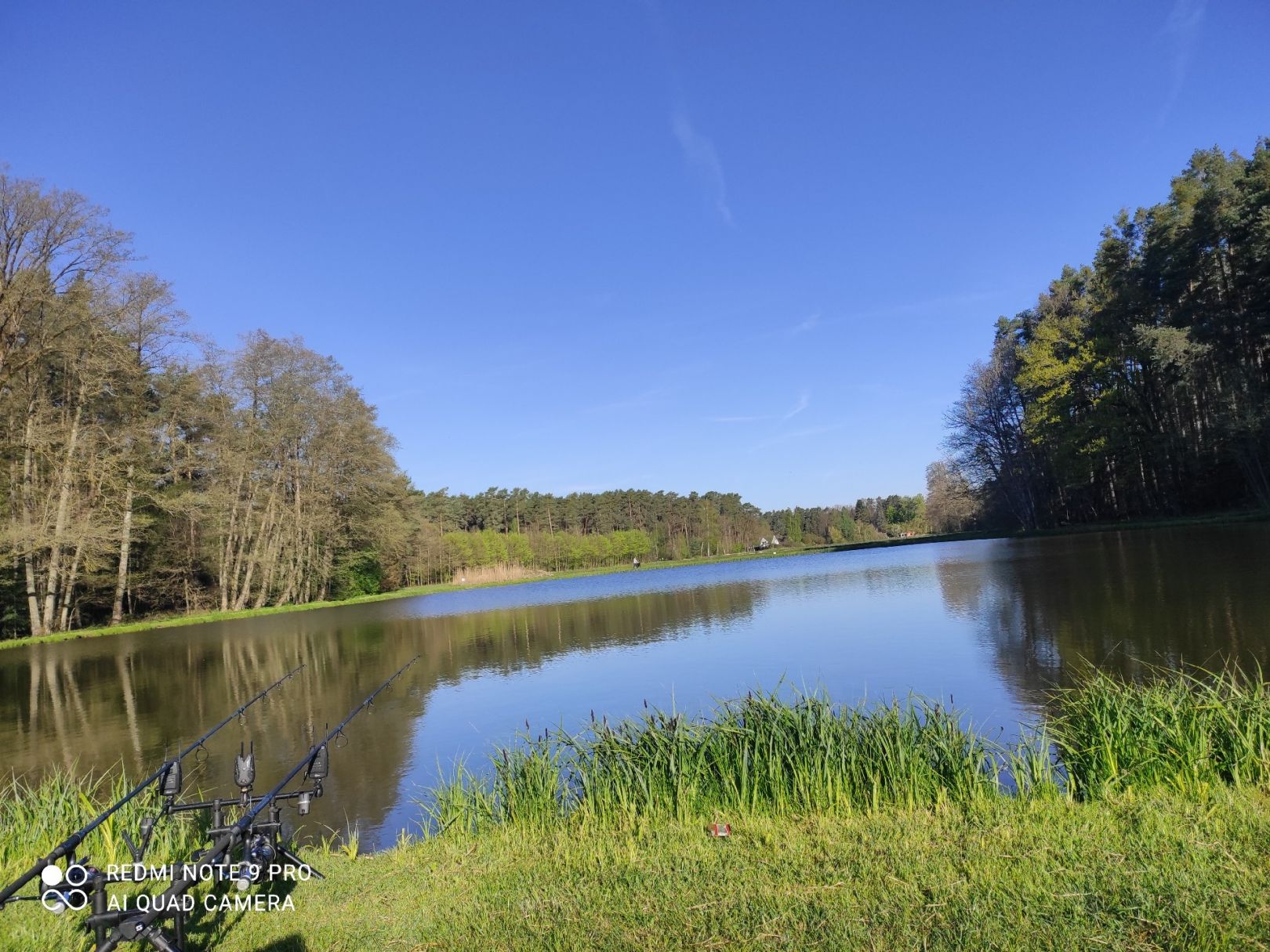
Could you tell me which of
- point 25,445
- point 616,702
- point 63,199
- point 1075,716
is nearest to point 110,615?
point 25,445

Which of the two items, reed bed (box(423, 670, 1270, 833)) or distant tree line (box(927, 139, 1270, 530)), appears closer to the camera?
reed bed (box(423, 670, 1270, 833))

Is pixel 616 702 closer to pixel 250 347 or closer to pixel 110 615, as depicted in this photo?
pixel 250 347

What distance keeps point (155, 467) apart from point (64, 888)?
35.8 m

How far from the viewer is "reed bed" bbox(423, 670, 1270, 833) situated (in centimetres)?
469

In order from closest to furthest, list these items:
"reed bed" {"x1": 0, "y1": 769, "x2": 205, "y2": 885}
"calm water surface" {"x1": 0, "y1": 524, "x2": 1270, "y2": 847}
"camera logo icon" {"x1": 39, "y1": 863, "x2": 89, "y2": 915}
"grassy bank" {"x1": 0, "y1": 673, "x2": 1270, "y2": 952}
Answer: "camera logo icon" {"x1": 39, "y1": 863, "x2": 89, "y2": 915}, "grassy bank" {"x1": 0, "y1": 673, "x2": 1270, "y2": 952}, "reed bed" {"x1": 0, "y1": 769, "x2": 205, "y2": 885}, "calm water surface" {"x1": 0, "y1": 524, "x2": 1270, "y2": 847}

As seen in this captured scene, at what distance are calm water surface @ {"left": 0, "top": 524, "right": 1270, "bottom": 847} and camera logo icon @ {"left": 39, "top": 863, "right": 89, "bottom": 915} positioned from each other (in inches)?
130

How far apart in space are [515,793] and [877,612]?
13.9m

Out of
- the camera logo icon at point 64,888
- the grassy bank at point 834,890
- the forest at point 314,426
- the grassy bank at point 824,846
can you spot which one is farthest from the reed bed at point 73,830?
the forest at point 314,426

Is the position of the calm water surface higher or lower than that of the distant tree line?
lower

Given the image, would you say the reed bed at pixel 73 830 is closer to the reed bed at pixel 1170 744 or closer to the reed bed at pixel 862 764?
the reed bed at pixel 862 764

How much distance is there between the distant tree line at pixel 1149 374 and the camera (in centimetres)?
2762

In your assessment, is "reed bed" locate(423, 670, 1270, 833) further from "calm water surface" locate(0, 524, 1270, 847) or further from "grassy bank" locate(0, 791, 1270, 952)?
"calm water surface" locate(0, 524, 1270, 847)

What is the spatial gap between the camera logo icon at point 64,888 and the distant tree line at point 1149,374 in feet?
104

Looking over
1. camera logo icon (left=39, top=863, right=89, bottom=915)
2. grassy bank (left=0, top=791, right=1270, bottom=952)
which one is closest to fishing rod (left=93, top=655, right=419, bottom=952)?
camera logo icon (left=39, top=863, right=89, bottom=915)
